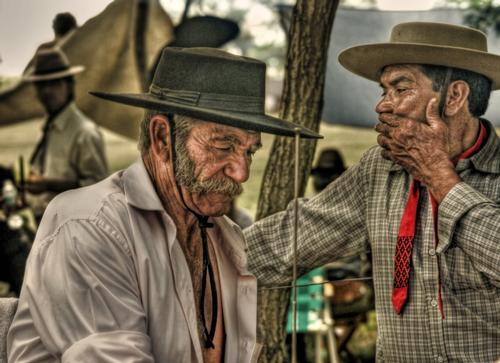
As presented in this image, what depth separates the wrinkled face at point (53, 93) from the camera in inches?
243

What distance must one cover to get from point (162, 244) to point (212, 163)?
0.95 ft

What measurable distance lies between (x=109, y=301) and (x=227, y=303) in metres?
0.57

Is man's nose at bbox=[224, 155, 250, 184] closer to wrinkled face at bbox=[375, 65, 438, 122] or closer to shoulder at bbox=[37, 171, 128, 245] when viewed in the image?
shoulder at bbox=[37, 171, 128, 245]

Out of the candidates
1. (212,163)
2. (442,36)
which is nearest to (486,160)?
(442,36)

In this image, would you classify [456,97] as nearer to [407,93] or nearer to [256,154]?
[407,93]

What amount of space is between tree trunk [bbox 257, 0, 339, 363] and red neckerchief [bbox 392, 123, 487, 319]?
75 centimetres

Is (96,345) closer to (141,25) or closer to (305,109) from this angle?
(305,109)

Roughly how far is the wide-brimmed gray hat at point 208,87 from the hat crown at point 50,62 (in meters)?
3.42

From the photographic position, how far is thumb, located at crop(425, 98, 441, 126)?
130 inches

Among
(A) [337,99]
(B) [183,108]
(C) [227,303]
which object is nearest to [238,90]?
(B) [183,108]

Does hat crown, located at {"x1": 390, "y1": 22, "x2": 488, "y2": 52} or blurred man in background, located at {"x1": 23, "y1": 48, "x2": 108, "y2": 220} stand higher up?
hat crown, located at {"x1": 390, "y1": 22, "x2": 488, "y2": 52}

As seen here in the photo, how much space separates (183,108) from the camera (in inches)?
100

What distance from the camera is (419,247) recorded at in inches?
130

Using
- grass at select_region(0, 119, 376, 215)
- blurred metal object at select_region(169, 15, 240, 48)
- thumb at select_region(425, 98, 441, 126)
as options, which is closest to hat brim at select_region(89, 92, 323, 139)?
thumb at select_region(425, 98, 441, 126)
